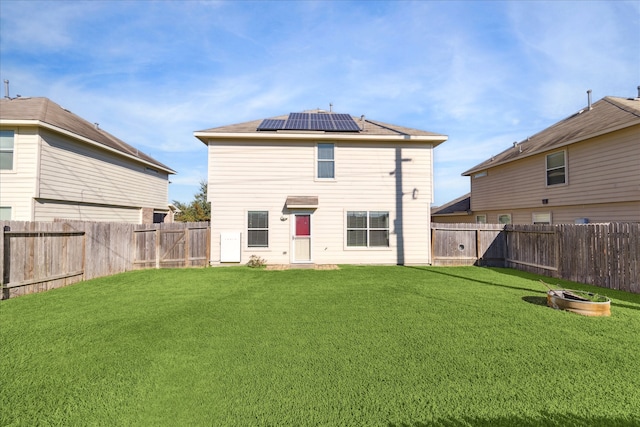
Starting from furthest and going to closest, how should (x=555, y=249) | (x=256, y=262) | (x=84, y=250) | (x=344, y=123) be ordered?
(x=344, y=123), (x=256, y=262), (x=555, y=249), (x=84, y=250)

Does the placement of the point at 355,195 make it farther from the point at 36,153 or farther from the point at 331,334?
the point at 36,153

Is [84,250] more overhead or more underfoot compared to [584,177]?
more underfoot

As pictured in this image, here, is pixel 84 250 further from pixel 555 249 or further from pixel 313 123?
pixel 555 249

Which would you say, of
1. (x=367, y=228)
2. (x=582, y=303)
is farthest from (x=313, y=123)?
(x=582, y=303)

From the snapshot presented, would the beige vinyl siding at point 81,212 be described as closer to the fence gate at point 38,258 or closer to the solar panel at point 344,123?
the fence gate at point 38,258

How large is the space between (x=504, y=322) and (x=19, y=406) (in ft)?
20.7

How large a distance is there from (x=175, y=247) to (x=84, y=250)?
2836 mm

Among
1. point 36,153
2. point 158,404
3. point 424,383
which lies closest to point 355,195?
point 424,383

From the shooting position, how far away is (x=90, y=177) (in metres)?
12.6

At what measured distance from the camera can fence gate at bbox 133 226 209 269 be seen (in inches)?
410

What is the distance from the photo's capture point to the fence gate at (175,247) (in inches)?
410

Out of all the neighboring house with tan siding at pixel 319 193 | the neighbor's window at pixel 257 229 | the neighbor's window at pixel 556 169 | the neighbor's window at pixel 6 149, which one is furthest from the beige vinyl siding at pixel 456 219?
the neighbor's window at pixel 6 149

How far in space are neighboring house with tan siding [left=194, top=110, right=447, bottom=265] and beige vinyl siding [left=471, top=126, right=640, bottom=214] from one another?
607cm

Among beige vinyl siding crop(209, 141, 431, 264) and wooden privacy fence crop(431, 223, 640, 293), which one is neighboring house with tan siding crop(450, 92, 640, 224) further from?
beige vinyl siding crop(209, 141, 431, 264)
